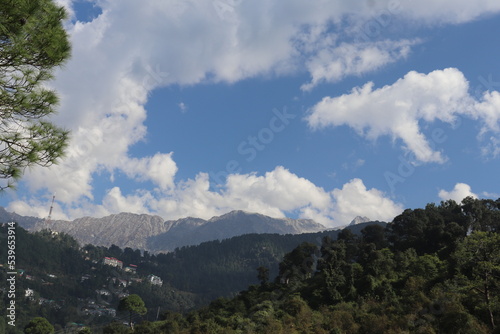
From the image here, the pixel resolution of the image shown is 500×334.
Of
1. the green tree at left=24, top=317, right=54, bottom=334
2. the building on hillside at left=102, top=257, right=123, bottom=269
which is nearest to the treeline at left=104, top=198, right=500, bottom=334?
the green tree at left=24, top=317, right=54, bottom=334

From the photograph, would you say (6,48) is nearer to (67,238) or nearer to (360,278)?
(360,278)

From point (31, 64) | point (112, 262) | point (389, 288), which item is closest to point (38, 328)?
point (389, 288)

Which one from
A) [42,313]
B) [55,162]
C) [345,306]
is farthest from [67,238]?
[55,162]

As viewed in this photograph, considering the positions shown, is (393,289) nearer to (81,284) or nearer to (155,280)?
(81,284)

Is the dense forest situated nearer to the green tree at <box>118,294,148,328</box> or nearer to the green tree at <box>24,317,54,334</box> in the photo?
the green tree at <box>118,294,148,328</box>

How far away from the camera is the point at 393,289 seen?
29.9 metres

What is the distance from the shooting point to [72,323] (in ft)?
325

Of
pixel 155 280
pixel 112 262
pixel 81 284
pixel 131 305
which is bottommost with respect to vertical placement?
pixel 81 284

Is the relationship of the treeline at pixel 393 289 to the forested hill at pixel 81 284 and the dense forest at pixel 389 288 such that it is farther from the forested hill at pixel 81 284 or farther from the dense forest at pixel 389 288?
the forested hill at pixel 81 284

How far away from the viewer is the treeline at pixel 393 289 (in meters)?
18.8

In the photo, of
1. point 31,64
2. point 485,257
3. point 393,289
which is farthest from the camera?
point 393,289

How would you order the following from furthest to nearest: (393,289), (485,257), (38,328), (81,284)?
(81,284) < (38,328) < (393,289) < (485,257)

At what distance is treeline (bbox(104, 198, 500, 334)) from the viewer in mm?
18812

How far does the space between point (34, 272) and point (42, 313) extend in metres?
42.0
